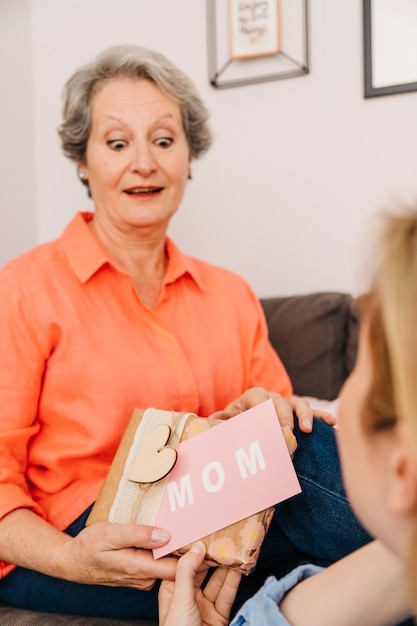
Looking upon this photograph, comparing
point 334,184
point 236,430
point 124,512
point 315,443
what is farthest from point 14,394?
point 334,184

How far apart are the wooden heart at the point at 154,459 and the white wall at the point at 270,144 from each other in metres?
0.92

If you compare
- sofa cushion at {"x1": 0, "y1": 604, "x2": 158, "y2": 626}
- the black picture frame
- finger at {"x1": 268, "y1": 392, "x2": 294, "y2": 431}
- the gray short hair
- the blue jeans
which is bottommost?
sofa cushion at {"x1": 0, "y1": 604, "x2": 158, "y2": 626}

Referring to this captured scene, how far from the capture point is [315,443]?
3.45ft

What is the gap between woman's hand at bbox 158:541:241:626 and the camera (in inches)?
32.4

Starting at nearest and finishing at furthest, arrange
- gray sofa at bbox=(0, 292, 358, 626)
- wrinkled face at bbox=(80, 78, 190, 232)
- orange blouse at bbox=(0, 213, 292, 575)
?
orange blouse at bbox=(0, 213, 292, 575) < wrinkled face at bbox=(80, 78, 190, 232) < gray sofa at bbox=(0, 292, 358, 626)

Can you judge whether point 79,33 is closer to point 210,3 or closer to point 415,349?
point 210,3

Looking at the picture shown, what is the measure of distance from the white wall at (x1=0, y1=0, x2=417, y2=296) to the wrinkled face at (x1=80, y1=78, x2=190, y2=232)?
51 centimetres

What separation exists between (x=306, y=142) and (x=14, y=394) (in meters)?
1.09

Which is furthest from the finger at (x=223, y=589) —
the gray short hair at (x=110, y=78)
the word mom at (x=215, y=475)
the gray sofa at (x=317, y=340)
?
the gray short hair at (x=110, y=78)

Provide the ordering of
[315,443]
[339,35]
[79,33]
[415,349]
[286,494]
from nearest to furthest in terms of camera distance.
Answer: [415,349] → [286,494] → [315,443] → [339,35] → [79,33]

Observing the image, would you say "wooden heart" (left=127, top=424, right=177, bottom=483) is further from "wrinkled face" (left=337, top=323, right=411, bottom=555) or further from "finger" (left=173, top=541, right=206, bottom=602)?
"wrinkled face" (left=337, top=323, right=411, bottom=555)

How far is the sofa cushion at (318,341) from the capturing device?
1.53m

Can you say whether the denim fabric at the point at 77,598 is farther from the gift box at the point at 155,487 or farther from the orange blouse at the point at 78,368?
the gift box at the point at 155,487

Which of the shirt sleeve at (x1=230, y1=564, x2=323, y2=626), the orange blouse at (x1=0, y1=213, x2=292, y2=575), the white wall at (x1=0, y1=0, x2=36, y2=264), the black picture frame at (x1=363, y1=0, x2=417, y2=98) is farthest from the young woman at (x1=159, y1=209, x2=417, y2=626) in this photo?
the white wall at (x1=0, y1=0, x2=36, y2=264)
